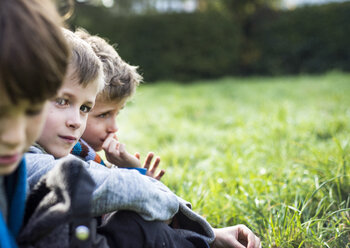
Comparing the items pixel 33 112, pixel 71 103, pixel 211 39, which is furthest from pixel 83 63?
pixel 211 39

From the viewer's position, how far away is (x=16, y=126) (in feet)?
2.80

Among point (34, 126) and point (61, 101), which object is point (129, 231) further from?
point (61, 101)

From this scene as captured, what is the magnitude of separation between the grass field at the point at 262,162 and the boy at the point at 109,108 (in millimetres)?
462

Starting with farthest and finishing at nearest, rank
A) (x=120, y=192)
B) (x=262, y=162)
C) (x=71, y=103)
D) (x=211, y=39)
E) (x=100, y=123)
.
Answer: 1. (x=211, y=39)
2. (x=262, y=162)
3. (x=100, y=123)
4. (x=71, y=103)
5. (x=120, y=192)

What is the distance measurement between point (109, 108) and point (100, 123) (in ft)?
0.36

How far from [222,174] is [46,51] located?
6.51ft

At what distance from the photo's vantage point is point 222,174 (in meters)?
2.63

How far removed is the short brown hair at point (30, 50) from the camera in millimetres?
786

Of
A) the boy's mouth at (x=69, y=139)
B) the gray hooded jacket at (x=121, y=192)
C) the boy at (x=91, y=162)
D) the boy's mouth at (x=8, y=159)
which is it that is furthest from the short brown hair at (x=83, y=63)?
the boy's mouth at (x=8, y=159)

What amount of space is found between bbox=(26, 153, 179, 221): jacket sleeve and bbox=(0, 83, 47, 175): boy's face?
0.27 m

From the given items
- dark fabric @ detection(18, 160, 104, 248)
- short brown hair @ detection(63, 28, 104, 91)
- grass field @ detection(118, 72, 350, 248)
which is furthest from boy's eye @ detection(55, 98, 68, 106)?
grass field @ detection(118, 72, 350, 248)

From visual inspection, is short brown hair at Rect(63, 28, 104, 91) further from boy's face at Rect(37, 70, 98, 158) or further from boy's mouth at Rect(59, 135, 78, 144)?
boy's mouth at Rect(59, 135, 78, 144)

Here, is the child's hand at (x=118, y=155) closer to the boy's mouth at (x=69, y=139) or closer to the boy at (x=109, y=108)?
the boy at (x=109, y=108)

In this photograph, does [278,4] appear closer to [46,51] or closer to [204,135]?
[204,135]
